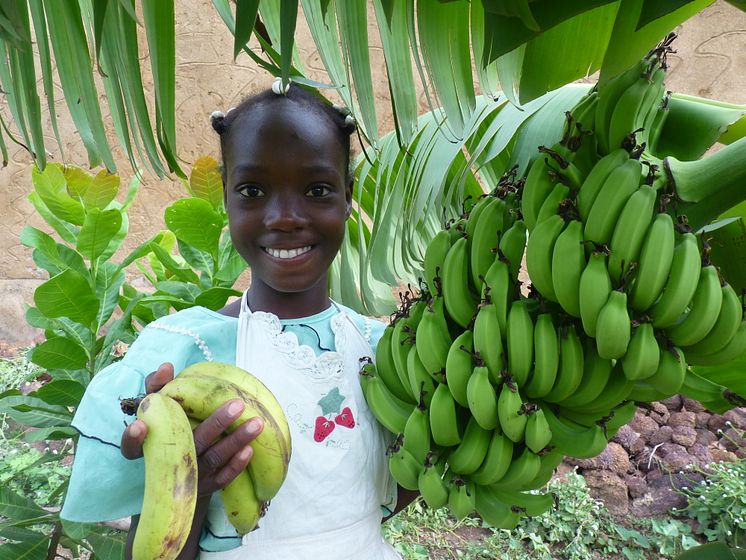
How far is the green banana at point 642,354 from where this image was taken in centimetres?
75

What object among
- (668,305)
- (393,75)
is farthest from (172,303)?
(668,305)

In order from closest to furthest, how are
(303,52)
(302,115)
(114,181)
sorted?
(302,115)
(114,181)
(303,52)

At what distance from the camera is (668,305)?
77 centimetres

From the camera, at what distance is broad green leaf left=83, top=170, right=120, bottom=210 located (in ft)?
5.33

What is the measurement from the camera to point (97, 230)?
1544 mm

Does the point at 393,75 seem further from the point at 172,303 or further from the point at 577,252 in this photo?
the point at 172,303

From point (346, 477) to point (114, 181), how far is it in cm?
108

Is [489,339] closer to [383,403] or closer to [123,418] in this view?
[383,403]

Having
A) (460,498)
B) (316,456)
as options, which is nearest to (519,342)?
(460,498)

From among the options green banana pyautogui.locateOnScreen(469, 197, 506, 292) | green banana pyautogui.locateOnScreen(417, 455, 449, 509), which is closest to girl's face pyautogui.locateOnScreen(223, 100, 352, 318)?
green banana pyautogui.locateOnScreen(469, 197, 506, 292)

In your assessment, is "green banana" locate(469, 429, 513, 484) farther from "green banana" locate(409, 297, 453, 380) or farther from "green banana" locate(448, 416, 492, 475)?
"green banana" locate(409, 297, 453, 380)

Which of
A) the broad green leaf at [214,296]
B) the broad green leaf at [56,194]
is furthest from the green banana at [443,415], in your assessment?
the broad green leaf at [56,194]

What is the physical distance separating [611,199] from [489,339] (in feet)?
0.76

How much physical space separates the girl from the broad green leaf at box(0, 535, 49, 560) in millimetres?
763
